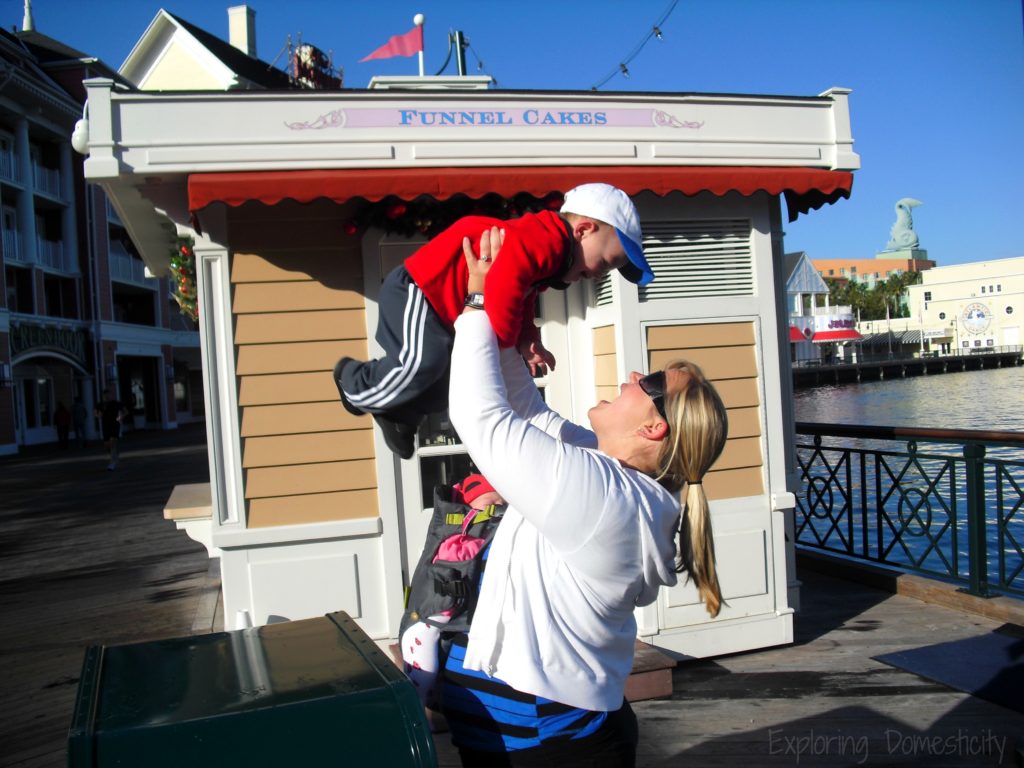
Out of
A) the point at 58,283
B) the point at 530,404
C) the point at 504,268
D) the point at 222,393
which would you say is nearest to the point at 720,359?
the point at 222,393

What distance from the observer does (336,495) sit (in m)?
4.75

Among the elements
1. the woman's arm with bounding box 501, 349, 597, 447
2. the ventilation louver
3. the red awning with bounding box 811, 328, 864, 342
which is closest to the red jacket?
the woman's arm with bounding box 501, 349, 597, 447

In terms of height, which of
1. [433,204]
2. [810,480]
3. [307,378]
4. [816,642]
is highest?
[433,204]

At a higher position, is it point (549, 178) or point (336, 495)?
point (549, 178)

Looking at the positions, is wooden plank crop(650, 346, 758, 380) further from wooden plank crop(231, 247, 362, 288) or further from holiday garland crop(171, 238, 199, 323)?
holiday garland crop(171, 238, 199, 323)

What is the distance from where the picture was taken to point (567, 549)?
5.63ft

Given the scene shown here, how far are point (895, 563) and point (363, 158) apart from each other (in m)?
4.91

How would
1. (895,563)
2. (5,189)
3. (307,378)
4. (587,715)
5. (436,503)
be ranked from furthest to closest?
(5,189) → (895,563) → (307,378) → (436,503) → (587,715)

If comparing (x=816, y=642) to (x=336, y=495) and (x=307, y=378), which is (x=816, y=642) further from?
(x=307, y=378)

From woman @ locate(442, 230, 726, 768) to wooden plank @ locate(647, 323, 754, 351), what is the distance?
3.06 m

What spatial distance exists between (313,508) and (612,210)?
3483mm

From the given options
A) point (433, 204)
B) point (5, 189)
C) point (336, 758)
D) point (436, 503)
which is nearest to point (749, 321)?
point (433, 204)

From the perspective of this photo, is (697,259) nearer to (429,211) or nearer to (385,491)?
(429,211)

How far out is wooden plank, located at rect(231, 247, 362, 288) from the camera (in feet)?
15.3
